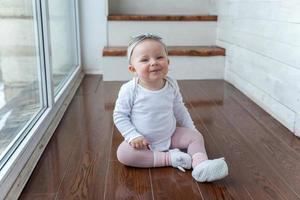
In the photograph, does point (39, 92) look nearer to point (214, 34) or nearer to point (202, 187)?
point (202, 187)

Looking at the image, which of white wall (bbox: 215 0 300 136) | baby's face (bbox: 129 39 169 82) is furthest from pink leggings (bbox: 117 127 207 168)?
white wall (bbox: 215 0 300 136)

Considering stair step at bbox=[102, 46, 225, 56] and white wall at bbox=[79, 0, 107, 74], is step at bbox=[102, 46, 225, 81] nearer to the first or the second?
stair step at bbox=[102, 46, 225, 56]

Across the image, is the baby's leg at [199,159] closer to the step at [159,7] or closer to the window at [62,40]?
the window at [62,40]

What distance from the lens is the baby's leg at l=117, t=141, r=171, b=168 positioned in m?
1.15

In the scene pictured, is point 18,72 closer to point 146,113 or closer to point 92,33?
point 146,113

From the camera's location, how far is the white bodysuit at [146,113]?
1193 millimetres

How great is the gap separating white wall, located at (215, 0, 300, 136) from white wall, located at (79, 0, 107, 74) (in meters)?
0.85

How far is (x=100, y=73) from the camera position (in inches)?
102

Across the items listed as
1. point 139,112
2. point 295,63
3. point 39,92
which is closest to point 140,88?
point 139,112

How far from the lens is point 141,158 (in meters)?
1.15

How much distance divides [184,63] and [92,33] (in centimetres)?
A: 70

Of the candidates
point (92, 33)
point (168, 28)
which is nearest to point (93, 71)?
point (92, 33)

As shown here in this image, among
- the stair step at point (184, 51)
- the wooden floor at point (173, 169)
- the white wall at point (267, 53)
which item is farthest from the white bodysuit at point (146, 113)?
the stair step at point (184, 51)

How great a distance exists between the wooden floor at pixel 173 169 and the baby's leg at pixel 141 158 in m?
0.02
